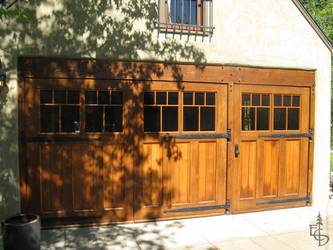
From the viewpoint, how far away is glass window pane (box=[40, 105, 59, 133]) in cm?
→ 503

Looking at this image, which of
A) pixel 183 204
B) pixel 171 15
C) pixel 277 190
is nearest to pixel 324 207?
pixel 277 190

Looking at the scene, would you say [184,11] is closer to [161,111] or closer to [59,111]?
[161,111]

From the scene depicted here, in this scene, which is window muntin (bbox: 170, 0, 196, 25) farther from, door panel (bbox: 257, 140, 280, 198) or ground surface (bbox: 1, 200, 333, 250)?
ground surface (bbox: 1, 200, 333, 250)

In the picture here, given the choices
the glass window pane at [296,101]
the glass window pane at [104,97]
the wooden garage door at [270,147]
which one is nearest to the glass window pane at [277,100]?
the wooden garage door at [270,147]

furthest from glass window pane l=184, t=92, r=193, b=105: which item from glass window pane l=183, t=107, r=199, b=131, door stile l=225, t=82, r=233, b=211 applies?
door stile l=225, t=82, r=233, b=211

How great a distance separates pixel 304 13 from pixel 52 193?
18.1ft

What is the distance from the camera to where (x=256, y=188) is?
6.07m

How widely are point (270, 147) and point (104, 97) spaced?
3208 mm

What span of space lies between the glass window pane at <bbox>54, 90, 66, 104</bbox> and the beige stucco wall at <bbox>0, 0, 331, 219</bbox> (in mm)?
568

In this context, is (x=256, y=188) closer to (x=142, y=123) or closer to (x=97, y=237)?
(x=142, y=123)

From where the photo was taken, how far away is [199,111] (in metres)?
5.69

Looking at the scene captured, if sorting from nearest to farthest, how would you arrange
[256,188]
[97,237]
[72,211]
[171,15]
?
[97,237] → [72,211] → [171,15] → [256,188]

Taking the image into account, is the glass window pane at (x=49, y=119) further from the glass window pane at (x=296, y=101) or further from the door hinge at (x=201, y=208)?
the glass window pane at (x=296, y=101)

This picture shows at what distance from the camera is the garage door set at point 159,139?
5.05 meters
